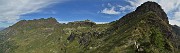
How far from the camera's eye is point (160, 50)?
621ft

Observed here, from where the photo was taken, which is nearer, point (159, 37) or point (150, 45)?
point (159, 37)

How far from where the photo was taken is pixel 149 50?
193 metres

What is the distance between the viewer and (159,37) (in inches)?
7224

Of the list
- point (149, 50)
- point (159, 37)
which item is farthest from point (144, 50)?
point (159, 37)

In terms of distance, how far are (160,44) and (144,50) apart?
11.5 m

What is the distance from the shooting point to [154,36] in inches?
7343

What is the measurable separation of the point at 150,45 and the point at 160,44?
39.0ft

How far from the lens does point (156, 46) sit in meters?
194

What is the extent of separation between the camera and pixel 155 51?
194625mm

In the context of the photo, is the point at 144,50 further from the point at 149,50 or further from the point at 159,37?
the point at 159,37

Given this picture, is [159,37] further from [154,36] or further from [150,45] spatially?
[150,45]

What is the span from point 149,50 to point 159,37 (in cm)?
1382

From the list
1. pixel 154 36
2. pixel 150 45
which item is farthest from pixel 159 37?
pixel 150 45

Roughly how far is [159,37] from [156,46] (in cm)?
1240
